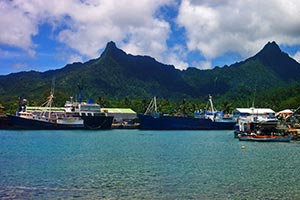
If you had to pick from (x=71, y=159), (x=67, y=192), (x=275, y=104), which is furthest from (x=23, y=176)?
(x=275, y=104)

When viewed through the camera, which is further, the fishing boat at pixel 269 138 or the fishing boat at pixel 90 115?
the fishing boat at pixel 90 115

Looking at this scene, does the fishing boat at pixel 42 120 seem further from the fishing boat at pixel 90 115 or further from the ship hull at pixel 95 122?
the fishing boat at pixel 90 115

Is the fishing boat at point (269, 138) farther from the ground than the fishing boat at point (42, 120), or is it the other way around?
the fishing boat at point (42, 120)

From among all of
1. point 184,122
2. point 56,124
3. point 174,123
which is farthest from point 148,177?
point 184,122

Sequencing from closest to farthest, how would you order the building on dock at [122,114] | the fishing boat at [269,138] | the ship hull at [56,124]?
1. the fishing boat at [269,138]
2. the ship hull at [56,124]
3. the building on dock at [122,114]

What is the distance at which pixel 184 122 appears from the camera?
13788 centimetres

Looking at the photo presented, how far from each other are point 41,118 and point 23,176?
98.5m

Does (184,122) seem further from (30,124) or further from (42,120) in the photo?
(30,124)

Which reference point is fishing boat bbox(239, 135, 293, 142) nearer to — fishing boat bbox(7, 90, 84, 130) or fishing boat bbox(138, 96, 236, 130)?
fishing boat bbox(138, 96, 236, 130)

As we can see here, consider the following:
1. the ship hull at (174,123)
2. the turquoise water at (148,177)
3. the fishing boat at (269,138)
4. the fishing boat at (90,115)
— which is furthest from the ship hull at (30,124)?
the turquoise water at (148,177)

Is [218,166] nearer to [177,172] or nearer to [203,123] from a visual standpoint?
[177,172]

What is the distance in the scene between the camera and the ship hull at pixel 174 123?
135 meters

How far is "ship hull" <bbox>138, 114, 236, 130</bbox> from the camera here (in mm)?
Answer: 134875

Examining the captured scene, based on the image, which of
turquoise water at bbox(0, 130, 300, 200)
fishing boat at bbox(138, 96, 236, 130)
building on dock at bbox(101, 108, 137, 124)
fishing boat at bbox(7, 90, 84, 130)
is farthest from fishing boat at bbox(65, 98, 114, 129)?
turquoise water at bbox(0, 130, 300, 200)
